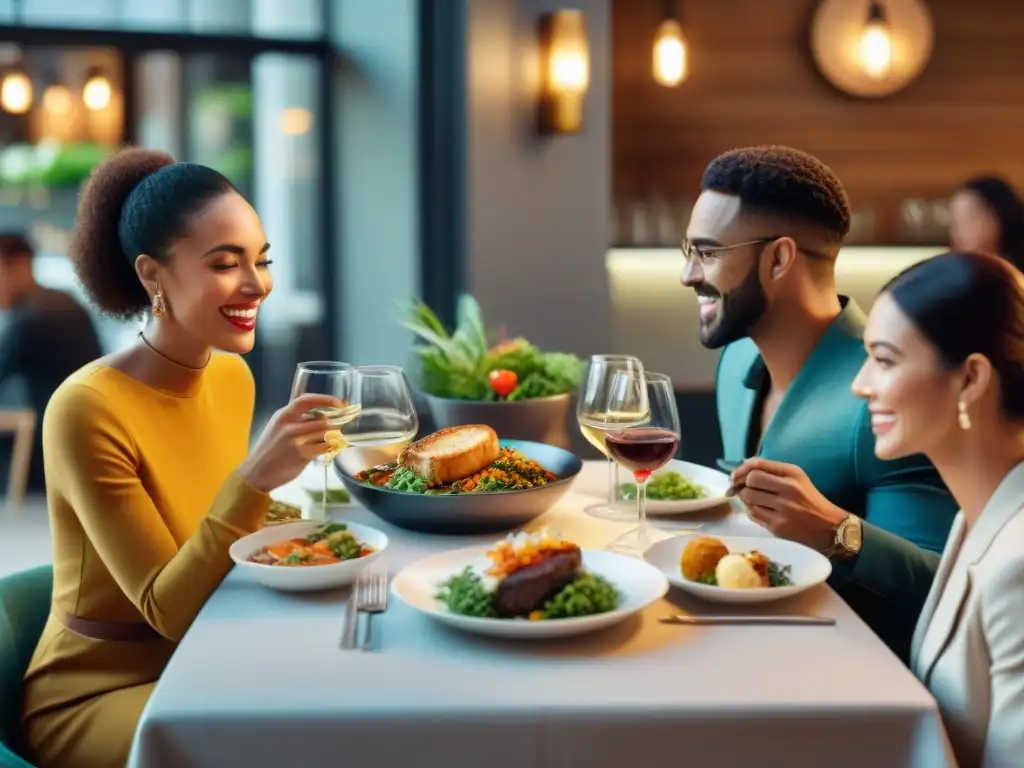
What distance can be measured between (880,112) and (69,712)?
16.2ft

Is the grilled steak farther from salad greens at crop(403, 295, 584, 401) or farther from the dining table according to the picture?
salad greens at crop(403, 295, 584, 401)

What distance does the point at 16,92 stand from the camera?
550 cm

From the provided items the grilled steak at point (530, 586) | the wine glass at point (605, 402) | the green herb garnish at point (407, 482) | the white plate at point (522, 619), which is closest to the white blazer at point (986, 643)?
the white plate at point (522, 619)

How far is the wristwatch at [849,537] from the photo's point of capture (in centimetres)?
176

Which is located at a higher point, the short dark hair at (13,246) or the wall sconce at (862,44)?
the wall sconce at (862,44)

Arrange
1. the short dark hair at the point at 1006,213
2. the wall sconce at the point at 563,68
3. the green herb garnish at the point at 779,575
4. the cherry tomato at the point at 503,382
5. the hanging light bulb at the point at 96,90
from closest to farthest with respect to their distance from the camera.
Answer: the green herb garnish at the point at 779,575 → the cherry tomato at the point at 503,382 → the short dark hair at the point at 1006,213 → the wall sconce at the point at 563,68 → the hanging light bulb at the point at 96,90

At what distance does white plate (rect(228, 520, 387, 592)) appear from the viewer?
159 cm

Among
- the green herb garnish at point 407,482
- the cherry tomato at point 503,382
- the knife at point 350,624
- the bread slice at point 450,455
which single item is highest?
the cherry tomato at point 503,382

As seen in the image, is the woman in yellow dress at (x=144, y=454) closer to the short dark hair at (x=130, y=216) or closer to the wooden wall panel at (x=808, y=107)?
the short dark hair at (x=130, y=216)

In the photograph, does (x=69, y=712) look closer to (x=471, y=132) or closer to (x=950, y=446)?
(x=950, y=446)

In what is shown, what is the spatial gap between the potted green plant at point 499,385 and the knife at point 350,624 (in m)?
0.85

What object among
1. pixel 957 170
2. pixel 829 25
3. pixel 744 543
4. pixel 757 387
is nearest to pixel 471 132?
pixel 829 25

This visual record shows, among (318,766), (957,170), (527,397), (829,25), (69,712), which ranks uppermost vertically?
(829,25)

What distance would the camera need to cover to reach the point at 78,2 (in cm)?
528
